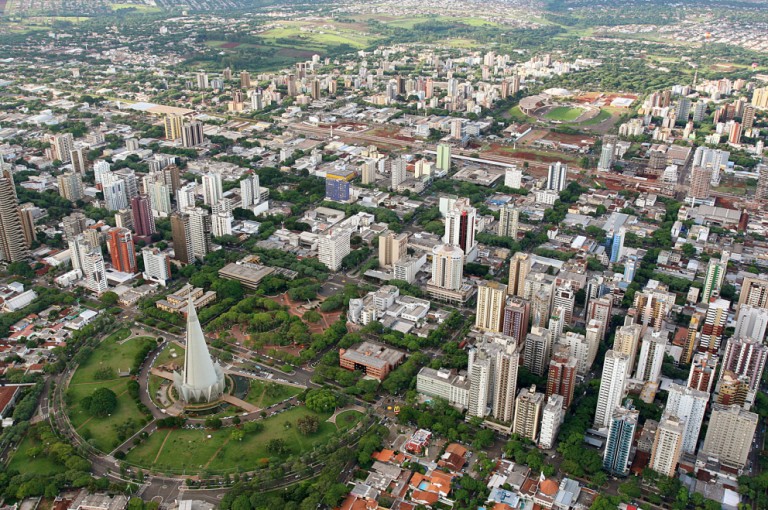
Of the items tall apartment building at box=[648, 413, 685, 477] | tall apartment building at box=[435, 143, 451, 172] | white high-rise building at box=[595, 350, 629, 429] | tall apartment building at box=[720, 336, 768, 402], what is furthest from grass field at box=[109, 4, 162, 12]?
tall apartment building at box=[648, 413, 685, 477]

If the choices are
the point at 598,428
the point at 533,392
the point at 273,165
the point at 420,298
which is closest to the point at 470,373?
the point at 533,392

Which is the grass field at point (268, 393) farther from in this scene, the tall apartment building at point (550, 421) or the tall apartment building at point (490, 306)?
the tall apartment building at point (550, 421)

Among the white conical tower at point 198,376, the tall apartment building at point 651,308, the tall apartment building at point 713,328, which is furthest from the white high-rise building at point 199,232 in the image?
the tall apartment building at point 713,328

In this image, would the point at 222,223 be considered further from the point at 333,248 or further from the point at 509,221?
the point at 509,221

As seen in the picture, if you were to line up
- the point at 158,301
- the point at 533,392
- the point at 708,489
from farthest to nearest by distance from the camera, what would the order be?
the point at 158,301, the point at 533,392, the point at 708,489

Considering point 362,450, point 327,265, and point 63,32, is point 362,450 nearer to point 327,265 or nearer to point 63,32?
point 327,265

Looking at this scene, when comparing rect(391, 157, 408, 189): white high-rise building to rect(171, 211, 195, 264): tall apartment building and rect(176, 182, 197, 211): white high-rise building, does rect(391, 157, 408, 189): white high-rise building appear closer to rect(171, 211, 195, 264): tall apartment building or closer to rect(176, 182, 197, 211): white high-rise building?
rect(176, 182, 197, 211): white high-rise building
